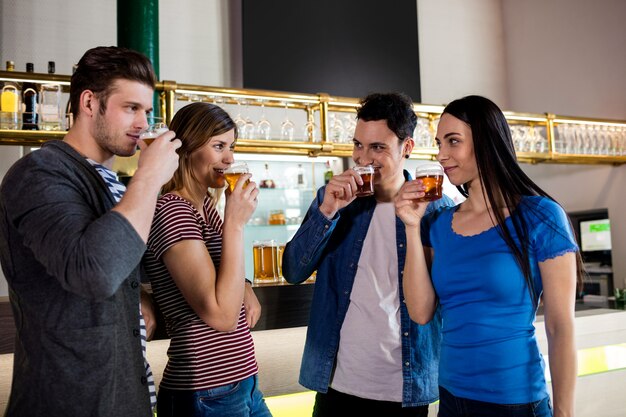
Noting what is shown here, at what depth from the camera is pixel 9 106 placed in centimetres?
342

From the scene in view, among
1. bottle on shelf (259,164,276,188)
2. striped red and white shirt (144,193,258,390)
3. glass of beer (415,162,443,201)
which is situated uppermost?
bottle on shelf (259,164,276,188)

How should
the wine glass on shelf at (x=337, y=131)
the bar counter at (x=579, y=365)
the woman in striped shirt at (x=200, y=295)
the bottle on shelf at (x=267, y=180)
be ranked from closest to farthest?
1. the woman in striped shirt at (x=200, y=295)
2. the bar counter at (x=579, y=365)
3. the wine glass on shelf at (x=337, y=131)
4. the bottle on shelf at (x=267, y=180)

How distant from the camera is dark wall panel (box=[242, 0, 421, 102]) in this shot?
18.3 feet

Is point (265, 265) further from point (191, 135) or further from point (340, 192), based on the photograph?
point (191, 135)

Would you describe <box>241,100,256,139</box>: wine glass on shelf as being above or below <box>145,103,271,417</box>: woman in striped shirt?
above

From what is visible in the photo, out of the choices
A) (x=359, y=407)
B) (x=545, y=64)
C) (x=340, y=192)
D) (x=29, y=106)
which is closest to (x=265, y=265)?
(x=340, y=192)

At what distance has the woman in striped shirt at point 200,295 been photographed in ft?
4.78

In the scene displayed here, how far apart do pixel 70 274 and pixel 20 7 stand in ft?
15.1

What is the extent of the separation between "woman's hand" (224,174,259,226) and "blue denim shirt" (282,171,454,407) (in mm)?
396

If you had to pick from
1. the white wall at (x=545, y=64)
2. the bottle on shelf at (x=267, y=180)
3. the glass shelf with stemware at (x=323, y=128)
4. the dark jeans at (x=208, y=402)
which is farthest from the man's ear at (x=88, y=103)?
the white wall at (x=545, y=64)

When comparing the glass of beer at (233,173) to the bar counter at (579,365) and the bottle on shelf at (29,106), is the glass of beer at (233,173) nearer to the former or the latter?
the bar counter at (579,365)

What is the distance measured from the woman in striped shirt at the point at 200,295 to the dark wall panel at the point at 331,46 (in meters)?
4.04

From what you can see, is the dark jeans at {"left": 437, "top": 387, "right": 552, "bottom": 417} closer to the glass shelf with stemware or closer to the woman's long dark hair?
the woman's long dark hair

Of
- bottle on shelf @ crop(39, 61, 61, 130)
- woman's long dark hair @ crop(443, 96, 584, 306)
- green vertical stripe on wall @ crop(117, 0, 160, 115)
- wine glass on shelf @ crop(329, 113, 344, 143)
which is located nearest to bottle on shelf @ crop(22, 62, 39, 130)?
bottle on shelf @ crop(39, 61, 61, 130)
